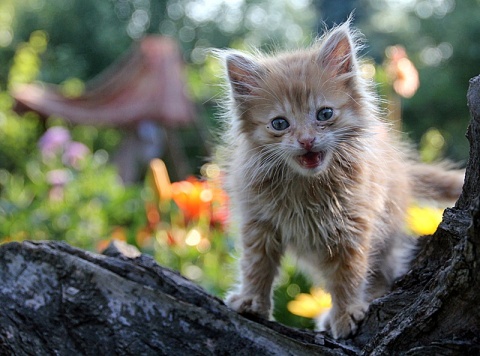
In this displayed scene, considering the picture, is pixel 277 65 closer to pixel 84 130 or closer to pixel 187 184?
pixel 187 184

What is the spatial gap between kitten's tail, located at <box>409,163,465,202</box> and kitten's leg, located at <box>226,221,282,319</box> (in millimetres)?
623

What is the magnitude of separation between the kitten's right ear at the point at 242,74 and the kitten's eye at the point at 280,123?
0.15 m

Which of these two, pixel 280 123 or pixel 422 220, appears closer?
pixel 280 123

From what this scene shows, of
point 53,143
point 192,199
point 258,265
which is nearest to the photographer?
point 258,265

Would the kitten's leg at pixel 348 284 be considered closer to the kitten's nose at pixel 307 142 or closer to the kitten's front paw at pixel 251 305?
the kitten's front paw at pixel 251 305

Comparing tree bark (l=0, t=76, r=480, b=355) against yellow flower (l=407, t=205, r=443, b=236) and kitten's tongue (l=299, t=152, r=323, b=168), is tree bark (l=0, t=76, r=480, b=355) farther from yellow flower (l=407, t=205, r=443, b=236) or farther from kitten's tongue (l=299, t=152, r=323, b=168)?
yellow flower (l=407, t=205, r=443, b=236)

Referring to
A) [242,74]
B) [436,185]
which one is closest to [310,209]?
[242,74]

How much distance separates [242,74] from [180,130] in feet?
31.6

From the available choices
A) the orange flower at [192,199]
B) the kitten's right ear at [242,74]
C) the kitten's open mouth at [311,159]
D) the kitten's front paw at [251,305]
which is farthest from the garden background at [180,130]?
the kitten's open mouth at [311,159]

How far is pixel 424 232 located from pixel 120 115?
18.7 ft

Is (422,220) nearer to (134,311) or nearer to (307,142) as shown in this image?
(307,142)

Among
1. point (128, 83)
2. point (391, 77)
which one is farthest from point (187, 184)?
point (128, 83)

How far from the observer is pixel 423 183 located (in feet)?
7.36

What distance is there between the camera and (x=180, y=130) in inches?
452
